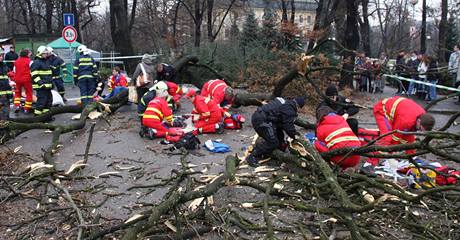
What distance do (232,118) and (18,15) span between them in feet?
120

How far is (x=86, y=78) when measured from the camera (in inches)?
376

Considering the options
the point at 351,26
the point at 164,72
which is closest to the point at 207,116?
the point at 164,72

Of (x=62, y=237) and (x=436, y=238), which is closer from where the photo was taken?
(x=436, y=238)

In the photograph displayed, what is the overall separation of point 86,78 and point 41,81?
1193 mm

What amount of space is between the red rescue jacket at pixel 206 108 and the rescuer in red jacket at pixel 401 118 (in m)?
2.88

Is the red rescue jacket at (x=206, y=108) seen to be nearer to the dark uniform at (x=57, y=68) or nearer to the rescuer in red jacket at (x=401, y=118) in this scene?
the rescuer in red jacket at (x=401, y=118)

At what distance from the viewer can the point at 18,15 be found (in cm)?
3775

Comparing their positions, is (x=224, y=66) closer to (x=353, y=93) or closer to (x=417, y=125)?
(x=353, y=93)

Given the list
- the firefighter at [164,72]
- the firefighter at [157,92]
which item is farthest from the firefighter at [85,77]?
the firefighter at [157,92]

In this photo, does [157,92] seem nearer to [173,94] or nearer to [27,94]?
[173,94]

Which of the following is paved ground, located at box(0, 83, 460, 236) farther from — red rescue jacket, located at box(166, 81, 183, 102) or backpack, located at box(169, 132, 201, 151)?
red rescue jacket, located at box(166, 81, 183, 102)

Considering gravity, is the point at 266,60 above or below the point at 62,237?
above

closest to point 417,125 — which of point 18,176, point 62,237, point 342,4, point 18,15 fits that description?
point 62,237

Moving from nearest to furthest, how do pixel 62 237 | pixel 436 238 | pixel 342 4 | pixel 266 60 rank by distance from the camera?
pixel 436 238 < pixel 62 237 < pixel 266 60 < pixel 342 4
